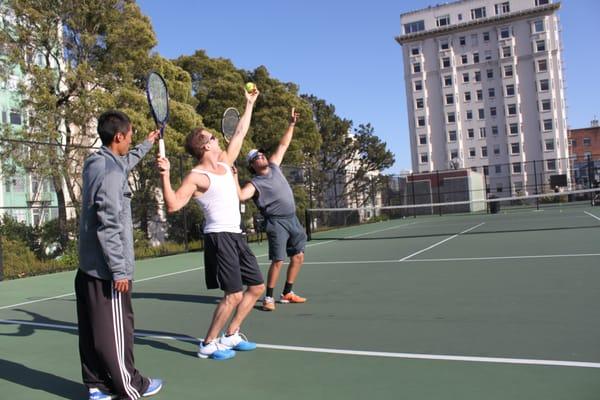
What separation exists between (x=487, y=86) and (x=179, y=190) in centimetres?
7973

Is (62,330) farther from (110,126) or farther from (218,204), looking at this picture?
(110,126)

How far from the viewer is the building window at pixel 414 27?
78500mm

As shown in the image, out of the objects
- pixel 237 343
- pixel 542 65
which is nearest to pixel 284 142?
pixel 237 343

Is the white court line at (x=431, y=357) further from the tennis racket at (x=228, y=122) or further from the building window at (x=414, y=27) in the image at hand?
the building window at (x=414, y=27)

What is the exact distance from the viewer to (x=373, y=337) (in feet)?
14.3

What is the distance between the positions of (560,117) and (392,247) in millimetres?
69362

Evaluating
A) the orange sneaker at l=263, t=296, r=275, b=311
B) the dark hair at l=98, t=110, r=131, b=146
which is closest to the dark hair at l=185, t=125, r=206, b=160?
the dark hair at l=98, t=110, r=131, b=146

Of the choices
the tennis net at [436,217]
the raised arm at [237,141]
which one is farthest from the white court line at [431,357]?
the tennis net at [436,217]

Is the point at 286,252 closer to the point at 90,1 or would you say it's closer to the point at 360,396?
the point at 360,396

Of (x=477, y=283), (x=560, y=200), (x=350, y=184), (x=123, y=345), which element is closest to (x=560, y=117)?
(x=560, y=200)

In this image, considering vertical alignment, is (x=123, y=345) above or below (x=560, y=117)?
below

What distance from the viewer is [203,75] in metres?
24.9

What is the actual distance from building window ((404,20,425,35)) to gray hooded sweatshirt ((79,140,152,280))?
267 feet

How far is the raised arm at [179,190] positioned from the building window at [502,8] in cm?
8030
